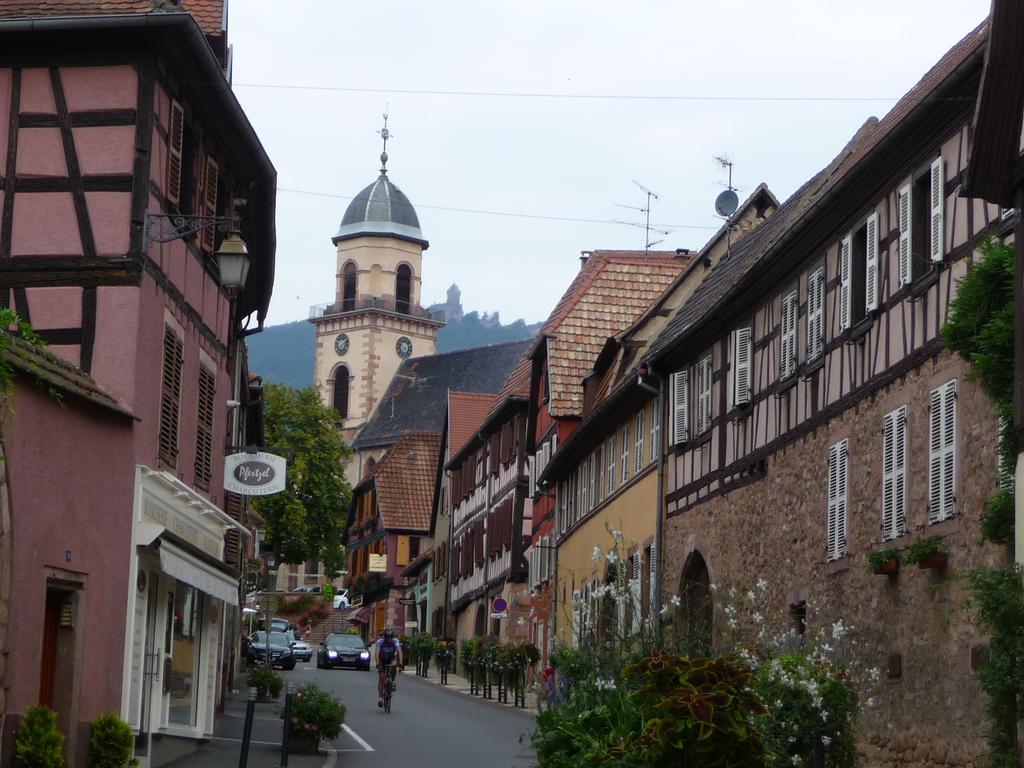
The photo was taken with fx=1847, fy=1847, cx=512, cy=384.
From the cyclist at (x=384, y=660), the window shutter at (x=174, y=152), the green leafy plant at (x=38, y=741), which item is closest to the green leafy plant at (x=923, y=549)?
the green leafy plant at (x=38, y=741)

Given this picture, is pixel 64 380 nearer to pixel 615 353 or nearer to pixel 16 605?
pixel 16 605

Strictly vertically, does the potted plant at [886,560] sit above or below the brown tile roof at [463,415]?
below

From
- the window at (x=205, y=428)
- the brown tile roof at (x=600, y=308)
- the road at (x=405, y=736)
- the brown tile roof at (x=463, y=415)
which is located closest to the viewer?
the road at (x=405, y=736)

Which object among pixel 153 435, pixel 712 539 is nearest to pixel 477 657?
pixel 712 539

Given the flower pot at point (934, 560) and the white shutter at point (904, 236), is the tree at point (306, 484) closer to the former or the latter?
the white shutter at point (904, 236)

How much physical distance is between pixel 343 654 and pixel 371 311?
68.3 meters

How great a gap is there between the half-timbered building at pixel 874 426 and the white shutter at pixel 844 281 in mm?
35

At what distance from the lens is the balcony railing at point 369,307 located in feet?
409

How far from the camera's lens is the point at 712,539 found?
27359mm

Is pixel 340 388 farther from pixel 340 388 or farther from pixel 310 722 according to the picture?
pixel 310 722

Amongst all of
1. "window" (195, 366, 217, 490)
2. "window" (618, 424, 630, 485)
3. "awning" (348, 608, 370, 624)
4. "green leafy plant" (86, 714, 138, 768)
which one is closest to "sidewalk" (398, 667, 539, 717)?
"window" (618, 424, 630, 485)

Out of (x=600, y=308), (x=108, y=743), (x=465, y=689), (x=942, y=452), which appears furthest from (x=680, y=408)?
(x=465, y=689)

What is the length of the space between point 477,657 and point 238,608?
8.27m

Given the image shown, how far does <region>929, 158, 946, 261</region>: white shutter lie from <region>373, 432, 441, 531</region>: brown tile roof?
68970 millimetres
